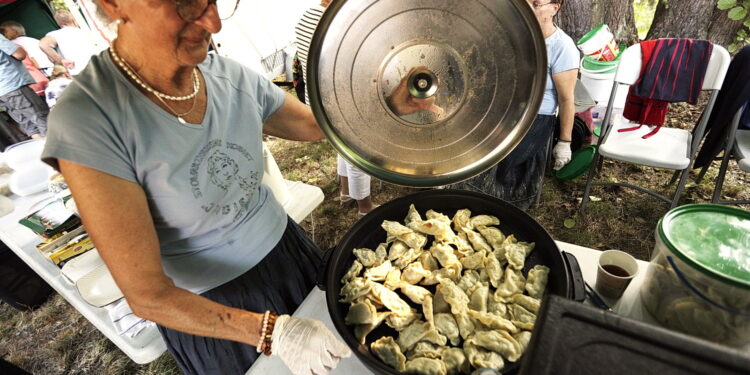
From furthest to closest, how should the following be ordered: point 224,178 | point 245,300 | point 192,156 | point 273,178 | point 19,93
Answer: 1. point 19,93
2. point 273,178
3. point 245,300
4. point 224,178
5. point 192,156

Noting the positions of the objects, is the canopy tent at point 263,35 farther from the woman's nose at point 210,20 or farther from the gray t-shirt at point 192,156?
the woman's nose at point 210,20

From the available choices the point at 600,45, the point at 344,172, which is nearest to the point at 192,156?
the point at 344,172

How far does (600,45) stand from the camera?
11.7ft

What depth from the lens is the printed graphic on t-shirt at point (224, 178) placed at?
1.22m

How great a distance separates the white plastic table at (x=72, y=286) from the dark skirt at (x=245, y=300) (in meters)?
0.34

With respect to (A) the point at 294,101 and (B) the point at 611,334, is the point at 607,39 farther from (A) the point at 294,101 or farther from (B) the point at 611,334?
(B) the point at 611,334

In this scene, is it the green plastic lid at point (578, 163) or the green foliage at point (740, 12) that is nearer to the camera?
the green plastic lid at point (578, 163)

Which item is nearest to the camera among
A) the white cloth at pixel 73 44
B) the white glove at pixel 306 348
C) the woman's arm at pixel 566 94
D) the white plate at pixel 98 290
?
the white glove at pixel 306 348

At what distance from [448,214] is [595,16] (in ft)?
14.9

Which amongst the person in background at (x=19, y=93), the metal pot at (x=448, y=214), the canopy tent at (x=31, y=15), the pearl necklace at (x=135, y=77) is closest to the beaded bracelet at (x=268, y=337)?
the metal pot at (x=448, y=214)

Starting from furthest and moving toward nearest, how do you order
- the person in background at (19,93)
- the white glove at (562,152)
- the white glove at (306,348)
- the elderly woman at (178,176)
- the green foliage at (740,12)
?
the person in background at (19,93) < the green foliage at (740,12) < the white glove at (562,152) < the white glove at (306,348) < the elderly woman at (178,176)

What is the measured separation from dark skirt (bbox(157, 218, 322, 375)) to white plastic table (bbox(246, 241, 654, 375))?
276 mm

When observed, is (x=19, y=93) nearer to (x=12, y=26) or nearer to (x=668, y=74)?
(x=12, y=26)

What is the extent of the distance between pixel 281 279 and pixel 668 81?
3616 millimetres
